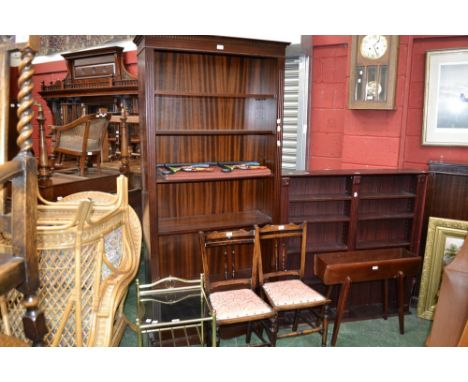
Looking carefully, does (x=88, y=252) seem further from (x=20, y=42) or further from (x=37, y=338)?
(x=20, y=42)

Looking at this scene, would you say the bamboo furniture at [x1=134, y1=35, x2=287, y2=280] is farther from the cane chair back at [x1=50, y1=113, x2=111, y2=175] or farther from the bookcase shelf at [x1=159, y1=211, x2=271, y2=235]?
the cane chair back at [x1=50, y1=113, x2=111, y2=175]

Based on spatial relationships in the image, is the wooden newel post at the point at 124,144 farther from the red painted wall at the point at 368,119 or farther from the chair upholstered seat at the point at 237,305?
the red painted wall at the point at 368,119

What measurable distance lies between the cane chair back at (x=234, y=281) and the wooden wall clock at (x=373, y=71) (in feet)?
5.84

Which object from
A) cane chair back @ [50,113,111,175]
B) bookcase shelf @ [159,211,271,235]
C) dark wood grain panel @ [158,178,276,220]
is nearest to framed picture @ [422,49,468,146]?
dark wood grain panel @ [158,178,276,220]

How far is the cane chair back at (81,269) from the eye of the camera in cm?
179

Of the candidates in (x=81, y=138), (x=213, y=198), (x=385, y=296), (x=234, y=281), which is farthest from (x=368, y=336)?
(x=81, y=138)

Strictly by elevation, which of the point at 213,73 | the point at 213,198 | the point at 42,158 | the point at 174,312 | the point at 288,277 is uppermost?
the point at 213,73

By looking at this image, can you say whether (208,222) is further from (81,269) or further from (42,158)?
(42,158)

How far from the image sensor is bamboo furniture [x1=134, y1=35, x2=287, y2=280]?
2.79m

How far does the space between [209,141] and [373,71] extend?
5.48 feet

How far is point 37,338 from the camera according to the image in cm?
129

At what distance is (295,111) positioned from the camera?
450 centimetres

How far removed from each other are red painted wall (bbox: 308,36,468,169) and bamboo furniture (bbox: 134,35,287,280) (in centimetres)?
129

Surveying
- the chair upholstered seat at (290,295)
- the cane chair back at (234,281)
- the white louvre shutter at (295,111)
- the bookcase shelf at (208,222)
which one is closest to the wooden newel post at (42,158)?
the bookcase shelf at (208,222)
